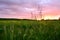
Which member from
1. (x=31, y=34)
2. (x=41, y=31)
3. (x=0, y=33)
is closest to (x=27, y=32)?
(x=31, y=34)

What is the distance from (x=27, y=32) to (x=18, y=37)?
350 millimetres

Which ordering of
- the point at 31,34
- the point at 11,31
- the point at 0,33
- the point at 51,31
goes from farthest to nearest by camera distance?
the point at 51,31
the point at 0,33
the point at 31,34
the point at 11,31

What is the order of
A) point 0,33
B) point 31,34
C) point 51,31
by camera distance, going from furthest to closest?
point 51,31, point 0,33, point 31,34

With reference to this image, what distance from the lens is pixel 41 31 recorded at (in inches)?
166

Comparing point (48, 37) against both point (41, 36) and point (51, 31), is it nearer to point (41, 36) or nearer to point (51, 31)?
point (41, 36)

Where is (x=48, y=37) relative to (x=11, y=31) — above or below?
below

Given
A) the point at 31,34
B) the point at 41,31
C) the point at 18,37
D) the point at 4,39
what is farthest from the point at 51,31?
the point at 4,39

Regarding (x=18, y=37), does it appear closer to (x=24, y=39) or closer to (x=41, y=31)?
(x=24, y=39)

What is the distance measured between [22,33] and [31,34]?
0.23 metres

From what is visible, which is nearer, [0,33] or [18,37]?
[18,37]

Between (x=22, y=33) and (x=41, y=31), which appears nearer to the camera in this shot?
(x=22, y=33)

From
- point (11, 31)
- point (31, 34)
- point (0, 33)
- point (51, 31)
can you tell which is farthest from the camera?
point (51, 31)

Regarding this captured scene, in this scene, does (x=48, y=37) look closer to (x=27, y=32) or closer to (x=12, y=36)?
(x=27, y=32)

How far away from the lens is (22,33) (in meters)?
3.87
